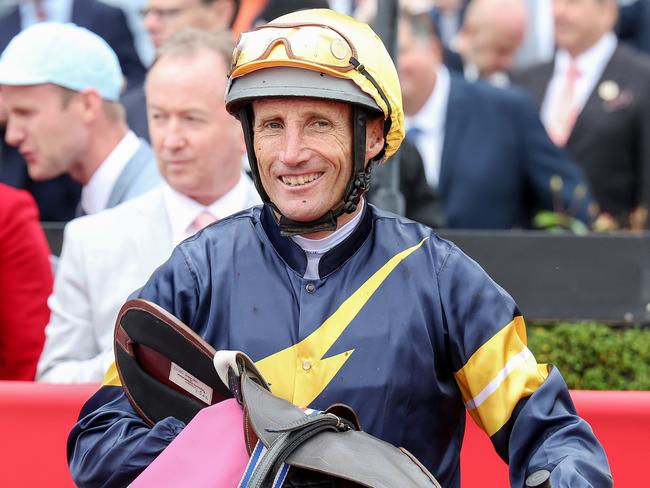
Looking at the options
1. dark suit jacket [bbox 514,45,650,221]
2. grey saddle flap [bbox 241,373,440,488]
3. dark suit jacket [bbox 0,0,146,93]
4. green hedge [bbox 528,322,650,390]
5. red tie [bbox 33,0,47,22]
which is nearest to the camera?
grey saddle flap [bbox 241,373,440,488]

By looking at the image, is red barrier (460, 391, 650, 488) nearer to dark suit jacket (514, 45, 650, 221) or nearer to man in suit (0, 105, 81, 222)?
man in suit (0, 105, 81, 222)

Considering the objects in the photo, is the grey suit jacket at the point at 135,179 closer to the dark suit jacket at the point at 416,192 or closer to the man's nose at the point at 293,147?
the dark suit jacket at the point at 416,192

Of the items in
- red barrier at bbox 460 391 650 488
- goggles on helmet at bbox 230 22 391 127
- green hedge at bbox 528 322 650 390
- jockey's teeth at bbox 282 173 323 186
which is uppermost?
goggles on helmet at bbox 230 22 391 127

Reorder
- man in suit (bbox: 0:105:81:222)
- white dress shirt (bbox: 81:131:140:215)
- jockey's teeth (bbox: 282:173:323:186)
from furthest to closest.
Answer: man in suit (bbox: 0:105:81:222) < white dress shirt (bbox: 81:131:140:215) < jockey's teeth (bbox: 282:173:323:186)

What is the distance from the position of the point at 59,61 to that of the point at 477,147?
2.56 m

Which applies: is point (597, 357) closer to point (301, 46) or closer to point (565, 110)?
point (301, 46)

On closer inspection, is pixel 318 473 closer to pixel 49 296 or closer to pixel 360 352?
pixel 360 352

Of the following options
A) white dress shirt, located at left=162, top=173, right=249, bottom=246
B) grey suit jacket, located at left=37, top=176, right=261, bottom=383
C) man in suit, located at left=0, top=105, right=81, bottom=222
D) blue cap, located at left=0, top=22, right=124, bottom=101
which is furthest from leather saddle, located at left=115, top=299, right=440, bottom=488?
man in suit, located at left=0, top=105, right=81, bottom=222

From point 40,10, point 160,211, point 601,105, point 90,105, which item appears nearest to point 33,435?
point 160,211

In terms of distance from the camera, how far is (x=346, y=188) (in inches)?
131

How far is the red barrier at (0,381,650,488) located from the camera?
4.38m

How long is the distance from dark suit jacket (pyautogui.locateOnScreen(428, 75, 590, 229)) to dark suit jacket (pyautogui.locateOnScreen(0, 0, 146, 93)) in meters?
1.98

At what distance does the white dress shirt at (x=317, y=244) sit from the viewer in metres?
3.33

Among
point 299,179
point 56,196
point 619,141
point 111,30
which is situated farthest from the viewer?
point 111,30
